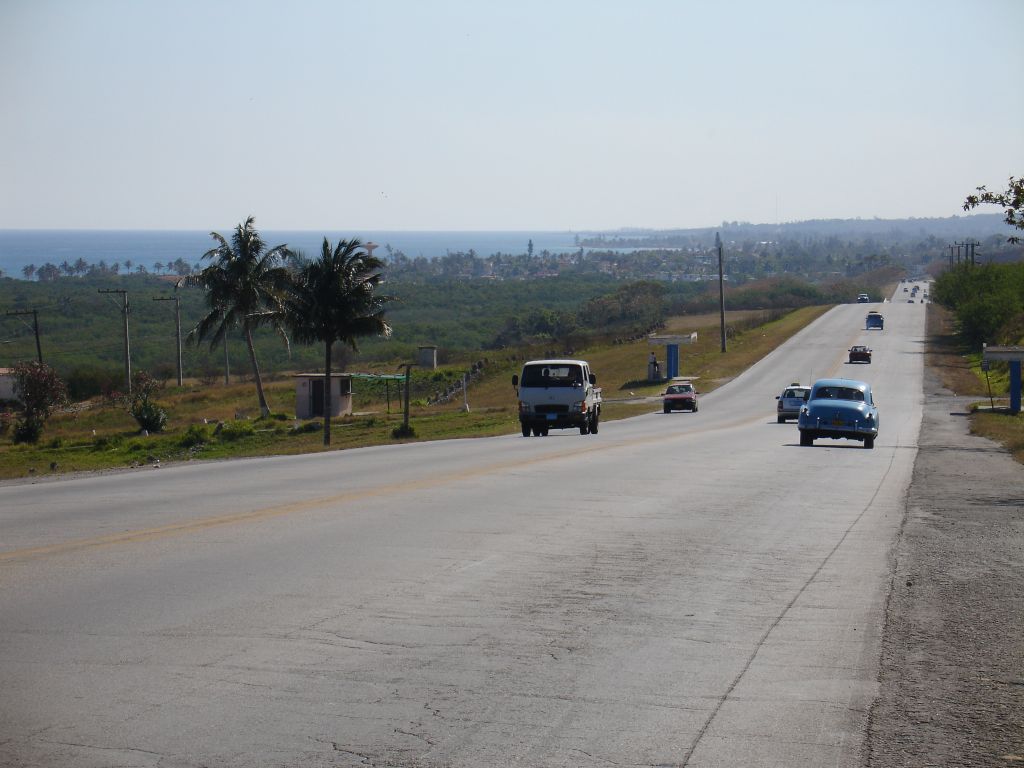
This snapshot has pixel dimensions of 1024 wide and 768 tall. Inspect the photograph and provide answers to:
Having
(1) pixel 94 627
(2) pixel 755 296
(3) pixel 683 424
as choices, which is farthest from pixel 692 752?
(2) pixel 755 296

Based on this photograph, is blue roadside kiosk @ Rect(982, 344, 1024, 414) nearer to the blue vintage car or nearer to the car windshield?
the car windshield

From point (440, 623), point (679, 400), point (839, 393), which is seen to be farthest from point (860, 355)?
point (440, 623)

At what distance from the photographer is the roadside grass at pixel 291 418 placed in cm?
3797

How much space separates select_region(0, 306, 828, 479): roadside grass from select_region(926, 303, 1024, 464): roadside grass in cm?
1286

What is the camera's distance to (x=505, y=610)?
938cm

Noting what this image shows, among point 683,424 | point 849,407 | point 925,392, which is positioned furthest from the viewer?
point 925,392

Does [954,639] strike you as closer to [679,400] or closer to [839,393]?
[839,393]

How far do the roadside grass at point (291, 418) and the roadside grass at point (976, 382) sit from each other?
1286 centimetres

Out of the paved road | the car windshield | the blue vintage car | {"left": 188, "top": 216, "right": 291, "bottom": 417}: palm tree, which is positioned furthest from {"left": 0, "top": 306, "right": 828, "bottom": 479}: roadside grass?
the paved road

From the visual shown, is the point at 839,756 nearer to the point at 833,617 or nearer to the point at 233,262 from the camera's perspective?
the point at 833,617

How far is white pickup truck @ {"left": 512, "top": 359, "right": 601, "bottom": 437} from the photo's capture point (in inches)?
1314

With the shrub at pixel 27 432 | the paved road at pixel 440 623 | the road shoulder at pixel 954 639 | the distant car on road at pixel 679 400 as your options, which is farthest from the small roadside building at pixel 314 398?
the road shoulder at pixel 954 639

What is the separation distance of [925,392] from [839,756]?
6084cm

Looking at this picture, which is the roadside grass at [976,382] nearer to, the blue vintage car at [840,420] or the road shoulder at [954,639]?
the blue vintage car at [840,420]
